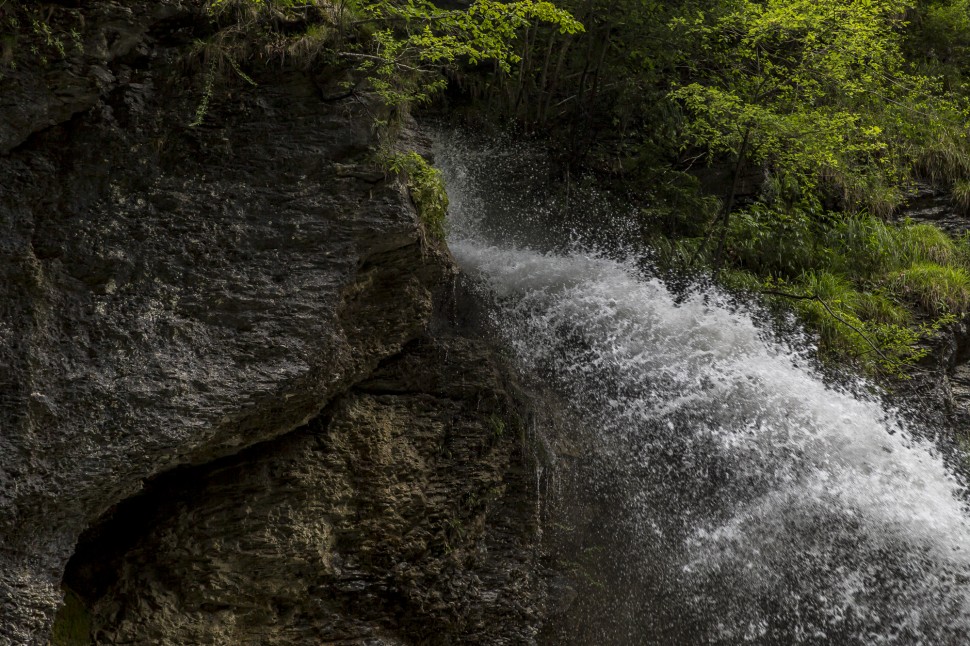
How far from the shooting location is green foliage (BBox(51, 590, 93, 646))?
13.8 ft

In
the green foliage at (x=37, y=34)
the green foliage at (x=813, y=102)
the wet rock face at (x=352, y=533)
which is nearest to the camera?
the green foliage at (x=37, y=34)

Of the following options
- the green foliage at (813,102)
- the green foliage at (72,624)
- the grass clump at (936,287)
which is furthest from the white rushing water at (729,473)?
the green foliage at (72,624)

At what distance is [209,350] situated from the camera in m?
4.36

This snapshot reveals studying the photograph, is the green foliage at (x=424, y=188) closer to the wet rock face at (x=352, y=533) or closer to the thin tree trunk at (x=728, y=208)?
the wet rock face at (x=352, y=533)

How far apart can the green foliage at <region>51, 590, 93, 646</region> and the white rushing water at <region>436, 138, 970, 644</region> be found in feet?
11.7

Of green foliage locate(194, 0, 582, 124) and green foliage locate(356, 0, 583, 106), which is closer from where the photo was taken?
green foliage locate(194, 0, 582, 124)

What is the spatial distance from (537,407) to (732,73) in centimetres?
543

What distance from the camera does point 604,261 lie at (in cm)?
798

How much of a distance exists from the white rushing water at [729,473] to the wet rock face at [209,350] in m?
1.32

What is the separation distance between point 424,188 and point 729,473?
3.40m

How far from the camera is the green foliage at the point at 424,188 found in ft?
18.0

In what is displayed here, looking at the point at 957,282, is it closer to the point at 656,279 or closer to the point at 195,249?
the point at 656,279

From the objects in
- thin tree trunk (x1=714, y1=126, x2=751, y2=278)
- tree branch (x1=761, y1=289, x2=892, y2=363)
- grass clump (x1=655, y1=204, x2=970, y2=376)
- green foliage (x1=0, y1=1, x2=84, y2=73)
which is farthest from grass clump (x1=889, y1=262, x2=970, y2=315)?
green foliage (x1=0, y1=1, x2=84, y2=73)

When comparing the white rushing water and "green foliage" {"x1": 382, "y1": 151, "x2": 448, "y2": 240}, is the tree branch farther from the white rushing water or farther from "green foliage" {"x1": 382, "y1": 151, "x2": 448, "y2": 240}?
"green foliage" {"x1": 382, "y1": 151, "x2": 448, "y2": 240}
